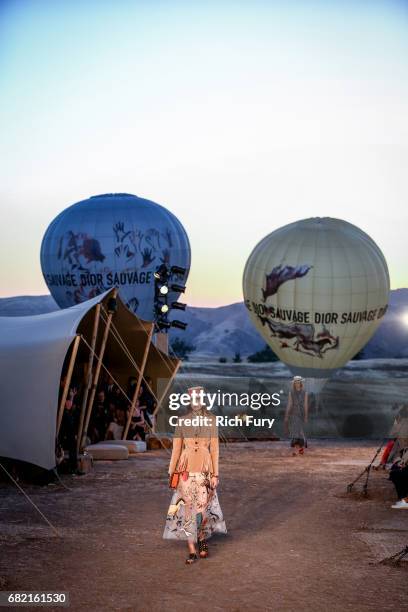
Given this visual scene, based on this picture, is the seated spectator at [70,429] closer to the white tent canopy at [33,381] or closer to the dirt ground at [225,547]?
the dirt ground at [225,547]

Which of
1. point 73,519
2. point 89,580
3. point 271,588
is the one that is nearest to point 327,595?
point 271,588

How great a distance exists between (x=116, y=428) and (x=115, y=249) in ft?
87.0

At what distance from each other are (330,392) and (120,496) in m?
47.7

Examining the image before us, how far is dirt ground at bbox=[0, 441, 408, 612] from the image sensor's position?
9.85 metres

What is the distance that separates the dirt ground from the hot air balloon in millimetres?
30551

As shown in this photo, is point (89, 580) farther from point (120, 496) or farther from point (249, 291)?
point (249, 291)

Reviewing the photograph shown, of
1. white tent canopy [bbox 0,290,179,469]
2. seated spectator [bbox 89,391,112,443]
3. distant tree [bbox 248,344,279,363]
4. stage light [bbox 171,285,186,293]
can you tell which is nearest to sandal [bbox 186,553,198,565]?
white tent canopy [bbox 0,290,179,469]

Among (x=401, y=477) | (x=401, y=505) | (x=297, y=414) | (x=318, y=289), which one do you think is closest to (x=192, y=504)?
(x=401, y=505)

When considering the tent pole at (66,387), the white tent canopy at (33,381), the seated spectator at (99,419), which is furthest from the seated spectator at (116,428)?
the tent pole at (66,387)

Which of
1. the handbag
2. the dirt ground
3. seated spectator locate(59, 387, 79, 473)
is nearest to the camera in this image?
the dirt ground

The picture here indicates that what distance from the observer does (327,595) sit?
32.5 feet

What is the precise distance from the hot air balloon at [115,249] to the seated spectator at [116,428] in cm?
2492

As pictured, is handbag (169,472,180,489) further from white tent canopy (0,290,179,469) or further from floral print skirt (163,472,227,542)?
white tent canopy (0,290,179,469)

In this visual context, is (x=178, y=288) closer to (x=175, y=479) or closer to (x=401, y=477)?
(x=401, y=477)
